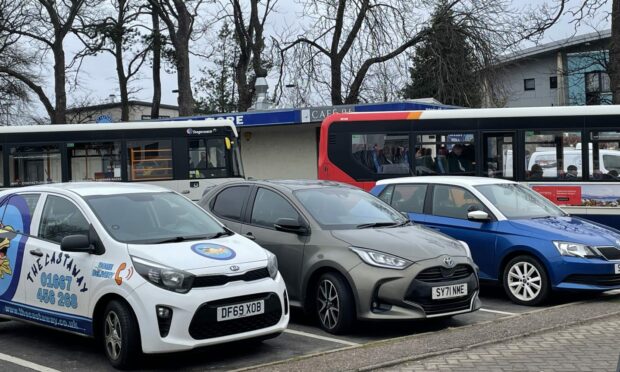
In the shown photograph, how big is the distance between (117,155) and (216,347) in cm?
1362

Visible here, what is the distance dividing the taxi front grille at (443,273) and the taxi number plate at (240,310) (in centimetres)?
178

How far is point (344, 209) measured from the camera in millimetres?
8414

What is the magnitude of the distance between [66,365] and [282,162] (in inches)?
828

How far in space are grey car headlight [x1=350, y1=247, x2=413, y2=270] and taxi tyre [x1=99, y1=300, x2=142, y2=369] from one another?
8.03 ft

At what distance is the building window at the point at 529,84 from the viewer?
160 feet

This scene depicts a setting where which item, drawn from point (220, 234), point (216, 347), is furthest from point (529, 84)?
point (216, 347)

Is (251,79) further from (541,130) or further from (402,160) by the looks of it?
(541,130)

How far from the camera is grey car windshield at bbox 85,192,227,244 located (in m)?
6.69


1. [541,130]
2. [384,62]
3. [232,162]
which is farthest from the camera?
[384,62]

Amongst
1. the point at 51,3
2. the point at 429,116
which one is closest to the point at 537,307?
the point at 429,116

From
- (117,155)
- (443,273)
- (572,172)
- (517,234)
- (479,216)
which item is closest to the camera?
(443,273)

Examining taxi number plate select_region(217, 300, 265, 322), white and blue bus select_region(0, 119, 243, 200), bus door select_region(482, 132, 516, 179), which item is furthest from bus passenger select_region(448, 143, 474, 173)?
taxi number plate select_region(217, 300, 265, 322)

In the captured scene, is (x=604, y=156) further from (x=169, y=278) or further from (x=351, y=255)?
(x=169, y=278)

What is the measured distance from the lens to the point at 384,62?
89.4 ft
